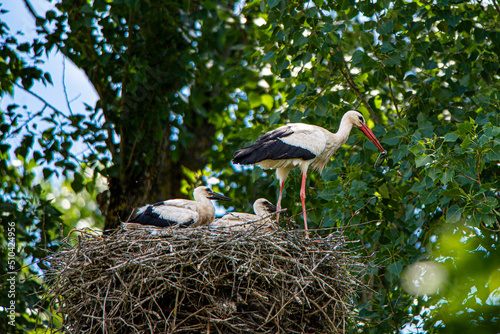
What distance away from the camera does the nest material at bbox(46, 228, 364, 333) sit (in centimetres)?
443

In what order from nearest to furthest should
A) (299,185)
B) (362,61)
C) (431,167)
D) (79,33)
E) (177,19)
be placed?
(431,167) → (362,61) → (299,185) → (79,33) → (177,19)

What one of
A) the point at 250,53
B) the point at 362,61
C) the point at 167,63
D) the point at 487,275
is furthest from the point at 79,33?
the point at 487,275

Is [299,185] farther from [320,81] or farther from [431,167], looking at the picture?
[431,167]

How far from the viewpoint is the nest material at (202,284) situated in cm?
443

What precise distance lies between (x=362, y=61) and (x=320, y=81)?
1171mm

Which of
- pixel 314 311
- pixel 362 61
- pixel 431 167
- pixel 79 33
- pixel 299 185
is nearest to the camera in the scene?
pixel 314 311

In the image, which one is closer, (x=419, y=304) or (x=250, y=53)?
(x=419, y=304)

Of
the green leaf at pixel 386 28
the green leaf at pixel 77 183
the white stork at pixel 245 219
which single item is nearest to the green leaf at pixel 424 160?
the white stork at pixel 245 219

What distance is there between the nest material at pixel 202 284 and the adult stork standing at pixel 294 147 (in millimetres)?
1352

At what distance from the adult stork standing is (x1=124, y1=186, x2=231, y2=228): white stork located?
650 millimetres

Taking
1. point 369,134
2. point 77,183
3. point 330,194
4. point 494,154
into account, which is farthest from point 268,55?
point 77,183

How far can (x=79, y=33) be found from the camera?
8297 mm

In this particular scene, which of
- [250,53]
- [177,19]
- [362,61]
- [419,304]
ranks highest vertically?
[177,19]

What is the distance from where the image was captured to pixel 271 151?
613 cm
